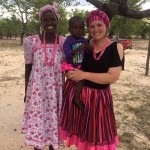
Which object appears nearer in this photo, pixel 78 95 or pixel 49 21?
pixel 78 95

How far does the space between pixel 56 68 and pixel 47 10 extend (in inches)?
24.2

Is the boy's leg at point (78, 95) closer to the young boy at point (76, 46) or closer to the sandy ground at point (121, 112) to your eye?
the young boy at point (76, 46)

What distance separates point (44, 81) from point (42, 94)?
148 millimetres

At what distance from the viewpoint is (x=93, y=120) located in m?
2.67

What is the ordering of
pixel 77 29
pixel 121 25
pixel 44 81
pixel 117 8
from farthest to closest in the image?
pixel 121 25 < pixel 117 8 < pixel 44 81 < pixel 77 29

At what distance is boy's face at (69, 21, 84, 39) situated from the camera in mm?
2738

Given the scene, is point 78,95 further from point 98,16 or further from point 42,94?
point 98,16

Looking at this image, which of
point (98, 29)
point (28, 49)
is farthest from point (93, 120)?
point (28, 49)

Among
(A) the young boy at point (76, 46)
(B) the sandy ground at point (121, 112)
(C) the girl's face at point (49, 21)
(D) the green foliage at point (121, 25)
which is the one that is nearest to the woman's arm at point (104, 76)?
(A) the young boy at point (76, 46)

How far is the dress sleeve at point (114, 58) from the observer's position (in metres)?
2.53

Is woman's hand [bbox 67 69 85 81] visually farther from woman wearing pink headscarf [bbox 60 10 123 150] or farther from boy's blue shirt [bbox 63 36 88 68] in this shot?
boy's blue shirt [bbox 63 36 88 68]

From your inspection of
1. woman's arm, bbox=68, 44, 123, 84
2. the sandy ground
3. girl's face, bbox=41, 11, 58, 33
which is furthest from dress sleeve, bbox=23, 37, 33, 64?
the sandy ground

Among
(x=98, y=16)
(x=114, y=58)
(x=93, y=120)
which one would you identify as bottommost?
(x=93, y=120)

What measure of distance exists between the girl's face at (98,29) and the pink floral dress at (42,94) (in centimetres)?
63
